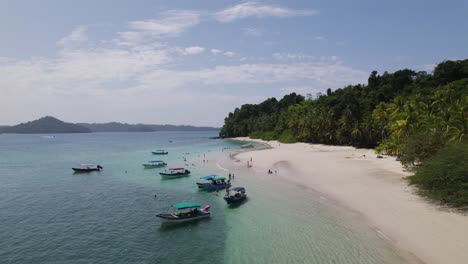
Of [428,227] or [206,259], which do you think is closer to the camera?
[206,259]

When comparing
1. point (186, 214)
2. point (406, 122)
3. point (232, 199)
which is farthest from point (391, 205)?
point (406, 122)

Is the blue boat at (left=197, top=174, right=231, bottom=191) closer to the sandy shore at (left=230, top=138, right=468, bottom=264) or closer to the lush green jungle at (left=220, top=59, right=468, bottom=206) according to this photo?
the sandy shore at (left=230, top=138, right=468, bottom=264)

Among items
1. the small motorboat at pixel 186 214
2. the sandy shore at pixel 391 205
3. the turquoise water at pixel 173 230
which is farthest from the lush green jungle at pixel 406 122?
the small motorboat at pixel 186 214

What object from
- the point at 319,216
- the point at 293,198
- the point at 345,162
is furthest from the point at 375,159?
the point at 319,216

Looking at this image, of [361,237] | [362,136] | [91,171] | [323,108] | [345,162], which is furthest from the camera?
[323,108]

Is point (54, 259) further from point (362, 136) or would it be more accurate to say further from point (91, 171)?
point (362, 136)

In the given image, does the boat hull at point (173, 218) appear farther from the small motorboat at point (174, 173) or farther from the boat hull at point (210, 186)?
the small motorboat at point (174, 173)
